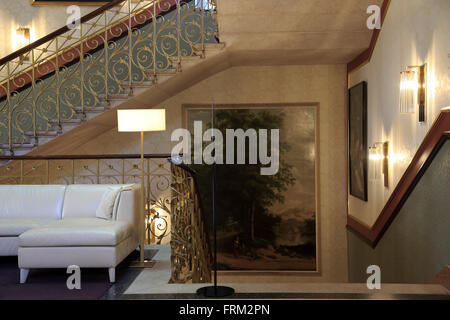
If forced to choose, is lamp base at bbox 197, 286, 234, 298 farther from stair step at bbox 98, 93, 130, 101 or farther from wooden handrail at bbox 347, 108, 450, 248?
stair step at bbox 98, 93, 130, 101

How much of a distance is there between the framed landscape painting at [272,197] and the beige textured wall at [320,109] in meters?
0.15

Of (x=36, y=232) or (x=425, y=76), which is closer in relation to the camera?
(x=36, y=232)

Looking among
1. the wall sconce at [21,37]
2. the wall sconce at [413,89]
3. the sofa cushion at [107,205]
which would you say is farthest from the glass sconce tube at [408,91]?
the wall sconce at [21,37]

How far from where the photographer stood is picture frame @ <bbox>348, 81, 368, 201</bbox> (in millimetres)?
6996

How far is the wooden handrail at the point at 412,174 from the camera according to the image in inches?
164

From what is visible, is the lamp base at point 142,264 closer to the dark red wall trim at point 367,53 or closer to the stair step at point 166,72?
the stair step at point 166,72

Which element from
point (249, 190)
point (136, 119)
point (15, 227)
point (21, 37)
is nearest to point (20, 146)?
point (15, 227)

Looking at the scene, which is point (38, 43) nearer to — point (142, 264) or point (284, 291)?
point (142, 264)

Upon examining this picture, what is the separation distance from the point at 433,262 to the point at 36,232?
364 cm

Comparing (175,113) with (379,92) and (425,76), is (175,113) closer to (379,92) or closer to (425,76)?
(379,92)

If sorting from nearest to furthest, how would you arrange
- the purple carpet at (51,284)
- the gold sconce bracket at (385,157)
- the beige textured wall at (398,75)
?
the purple carpet at (51,284) → the beige textured wall at (398,75) → the gold sconce bracket at (385,157)

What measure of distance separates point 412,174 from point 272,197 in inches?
142

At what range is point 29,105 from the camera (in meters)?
7.76
